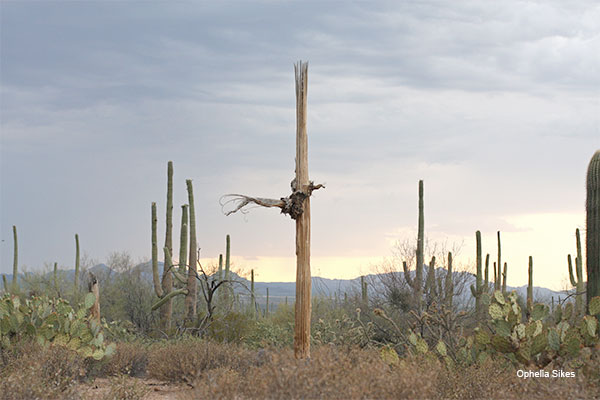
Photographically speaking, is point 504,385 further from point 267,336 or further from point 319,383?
point 267,336

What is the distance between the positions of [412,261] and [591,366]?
15.7 metres

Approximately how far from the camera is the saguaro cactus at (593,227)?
1293 centimetres

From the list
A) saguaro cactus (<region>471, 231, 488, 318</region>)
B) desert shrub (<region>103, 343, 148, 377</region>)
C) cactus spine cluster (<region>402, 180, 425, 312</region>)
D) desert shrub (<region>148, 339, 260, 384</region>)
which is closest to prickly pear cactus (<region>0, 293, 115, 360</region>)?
desert shrub (<region>103, 343, 148, 377</region>)

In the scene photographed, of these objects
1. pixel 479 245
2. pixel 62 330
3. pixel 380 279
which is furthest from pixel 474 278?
pixel 62 330

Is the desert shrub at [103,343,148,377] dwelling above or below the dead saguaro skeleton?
below

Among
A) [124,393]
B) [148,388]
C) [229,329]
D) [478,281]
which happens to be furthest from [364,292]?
[124,393]

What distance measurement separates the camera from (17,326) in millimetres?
11070

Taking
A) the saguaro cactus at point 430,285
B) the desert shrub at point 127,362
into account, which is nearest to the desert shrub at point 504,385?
the desert shrub at point 127,362

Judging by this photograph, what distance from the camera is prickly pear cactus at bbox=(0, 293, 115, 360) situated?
10953 millimetres

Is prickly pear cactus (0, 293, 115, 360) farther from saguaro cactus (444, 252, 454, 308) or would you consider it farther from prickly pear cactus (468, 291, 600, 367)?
saguaro cactus (444, 252, 454, 308)

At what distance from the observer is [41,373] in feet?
28.9

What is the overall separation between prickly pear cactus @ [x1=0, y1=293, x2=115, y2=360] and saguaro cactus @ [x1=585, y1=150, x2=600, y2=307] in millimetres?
9825

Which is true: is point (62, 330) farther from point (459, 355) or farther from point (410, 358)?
point (459, 355)

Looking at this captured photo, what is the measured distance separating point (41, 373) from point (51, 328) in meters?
2.36
